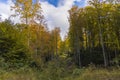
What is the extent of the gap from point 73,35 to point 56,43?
9.85m

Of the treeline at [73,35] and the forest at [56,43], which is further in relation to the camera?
the treeline at [73,35]

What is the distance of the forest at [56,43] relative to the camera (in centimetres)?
1040

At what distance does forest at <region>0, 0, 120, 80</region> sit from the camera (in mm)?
10398

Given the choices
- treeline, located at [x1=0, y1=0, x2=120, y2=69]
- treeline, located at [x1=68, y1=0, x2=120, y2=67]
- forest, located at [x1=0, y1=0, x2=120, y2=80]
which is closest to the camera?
forest, located at [x1=0, y1=0, x2=120, y2=80]

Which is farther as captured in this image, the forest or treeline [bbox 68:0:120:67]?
treeline [bbox 68:0:120:67]

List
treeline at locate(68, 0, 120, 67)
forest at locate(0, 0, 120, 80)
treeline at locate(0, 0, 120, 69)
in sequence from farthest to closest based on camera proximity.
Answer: treeline at locate(68, 0, 120, 67) < treeline at locate(0, 0, 120, 69) < forest at locate(0, 0, 120, 80)

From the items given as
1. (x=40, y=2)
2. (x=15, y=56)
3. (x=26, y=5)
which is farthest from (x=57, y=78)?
(x=40, y=2)

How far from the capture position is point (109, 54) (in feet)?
89.4

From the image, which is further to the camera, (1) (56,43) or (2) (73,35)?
(1) (56,43)

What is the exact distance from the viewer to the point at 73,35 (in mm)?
28062

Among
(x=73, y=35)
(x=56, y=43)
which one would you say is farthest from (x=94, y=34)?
(x=56, y=43)

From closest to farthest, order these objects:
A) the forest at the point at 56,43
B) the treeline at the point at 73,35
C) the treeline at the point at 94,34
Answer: the forest at the point at 56,43 < the treeline at the point at 73,35 < the treeline at the point at 94,34

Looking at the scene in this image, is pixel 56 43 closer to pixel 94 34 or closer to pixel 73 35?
pixel 73 35

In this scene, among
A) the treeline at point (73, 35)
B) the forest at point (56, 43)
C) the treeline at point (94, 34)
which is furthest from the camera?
the treeline at point (94, 34)
